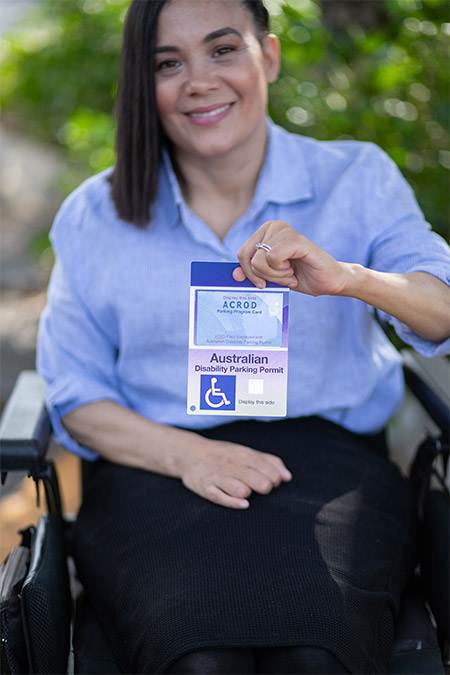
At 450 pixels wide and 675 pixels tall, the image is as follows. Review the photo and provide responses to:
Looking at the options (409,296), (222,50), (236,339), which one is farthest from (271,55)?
(236,339)

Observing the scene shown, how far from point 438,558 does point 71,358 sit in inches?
37.3

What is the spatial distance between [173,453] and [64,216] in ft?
2.06

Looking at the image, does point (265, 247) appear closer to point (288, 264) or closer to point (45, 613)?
point (288, 264)

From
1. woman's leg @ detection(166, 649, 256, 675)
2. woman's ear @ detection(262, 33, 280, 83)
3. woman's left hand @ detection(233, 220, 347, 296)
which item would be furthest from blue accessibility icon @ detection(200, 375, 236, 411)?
woman's ear @ detection(262, 33, 280, 83)

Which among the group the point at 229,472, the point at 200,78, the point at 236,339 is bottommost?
the point at 229,472

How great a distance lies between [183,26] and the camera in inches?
59.9

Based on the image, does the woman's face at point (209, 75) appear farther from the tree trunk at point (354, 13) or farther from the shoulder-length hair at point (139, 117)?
the tree trunk at point (354, 13)

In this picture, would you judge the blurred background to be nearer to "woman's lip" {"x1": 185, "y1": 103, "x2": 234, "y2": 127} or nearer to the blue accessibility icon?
"woman's lip" {"x1": 185, "y1": 103, "x2": 234, "y2": 127}

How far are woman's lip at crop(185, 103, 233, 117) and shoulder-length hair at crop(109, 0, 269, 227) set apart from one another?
0.10m

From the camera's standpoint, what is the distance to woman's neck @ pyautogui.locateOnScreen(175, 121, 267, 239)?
1.75 m

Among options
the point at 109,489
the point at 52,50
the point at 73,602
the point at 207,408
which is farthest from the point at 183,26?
the point at 52,50

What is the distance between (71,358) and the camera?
1.84 m

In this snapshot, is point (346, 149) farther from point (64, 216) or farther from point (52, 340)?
point (52, 340)

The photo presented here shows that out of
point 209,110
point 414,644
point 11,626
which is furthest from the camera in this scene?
point 209,110
